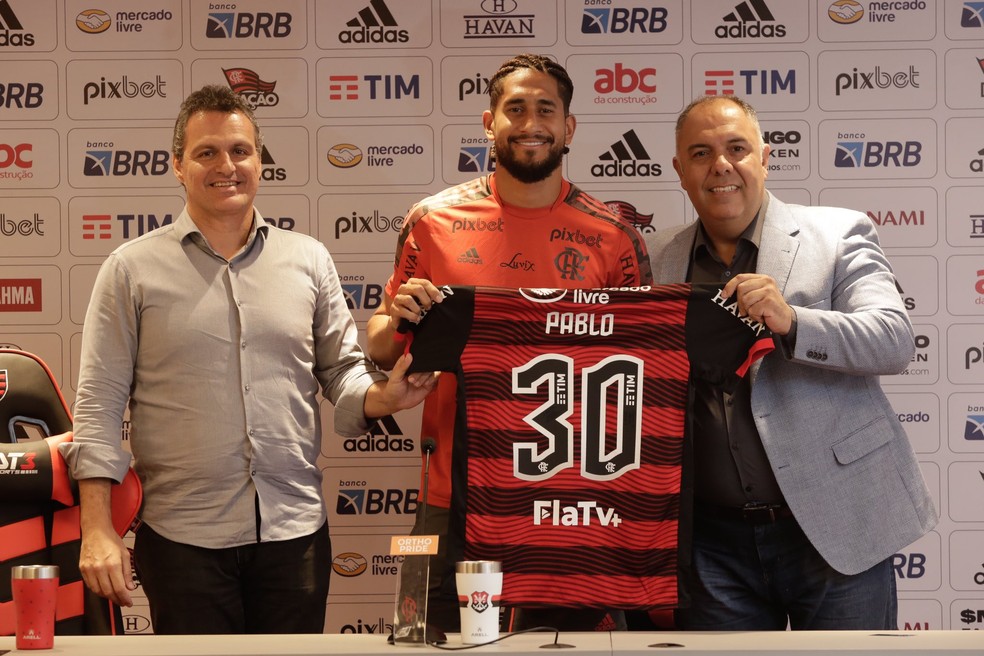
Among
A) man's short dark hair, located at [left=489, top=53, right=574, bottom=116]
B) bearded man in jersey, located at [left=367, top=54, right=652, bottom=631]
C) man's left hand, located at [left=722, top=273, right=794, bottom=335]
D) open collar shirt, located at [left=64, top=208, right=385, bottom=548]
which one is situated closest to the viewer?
man's left hand, located at [left=722, top=273, right=794, bottom=335]

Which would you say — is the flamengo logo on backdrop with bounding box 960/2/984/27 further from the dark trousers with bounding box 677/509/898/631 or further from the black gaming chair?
the black gaming chair

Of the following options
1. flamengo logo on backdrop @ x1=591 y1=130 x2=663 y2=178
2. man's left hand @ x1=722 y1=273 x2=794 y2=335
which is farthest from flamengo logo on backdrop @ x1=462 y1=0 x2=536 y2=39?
man's left hand @ x1=722 y1=273 x2=794 y2=335

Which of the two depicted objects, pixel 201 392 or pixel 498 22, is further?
pixel 498 22

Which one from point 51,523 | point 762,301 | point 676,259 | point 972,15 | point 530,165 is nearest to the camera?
point 762,301

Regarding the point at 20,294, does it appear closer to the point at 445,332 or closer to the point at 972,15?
the point at 445,332

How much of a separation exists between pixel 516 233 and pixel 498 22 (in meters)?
1.12

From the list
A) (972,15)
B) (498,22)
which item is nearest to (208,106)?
(498,22)

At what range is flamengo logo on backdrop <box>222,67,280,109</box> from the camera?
3.70 metres

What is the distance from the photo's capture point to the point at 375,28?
3.70 meters

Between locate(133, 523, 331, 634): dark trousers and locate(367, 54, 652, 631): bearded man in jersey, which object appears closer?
locate(133, 523, 331, 634): dark trousers

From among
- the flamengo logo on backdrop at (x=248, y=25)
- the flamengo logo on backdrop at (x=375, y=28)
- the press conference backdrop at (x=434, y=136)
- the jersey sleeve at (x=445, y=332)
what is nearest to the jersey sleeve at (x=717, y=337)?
the jersey sleeve at (x=445, y=332)

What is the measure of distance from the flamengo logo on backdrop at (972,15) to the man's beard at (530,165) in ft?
5.82

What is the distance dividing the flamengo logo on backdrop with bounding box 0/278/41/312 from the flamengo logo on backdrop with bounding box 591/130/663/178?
2.11m

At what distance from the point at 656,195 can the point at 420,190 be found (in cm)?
87
